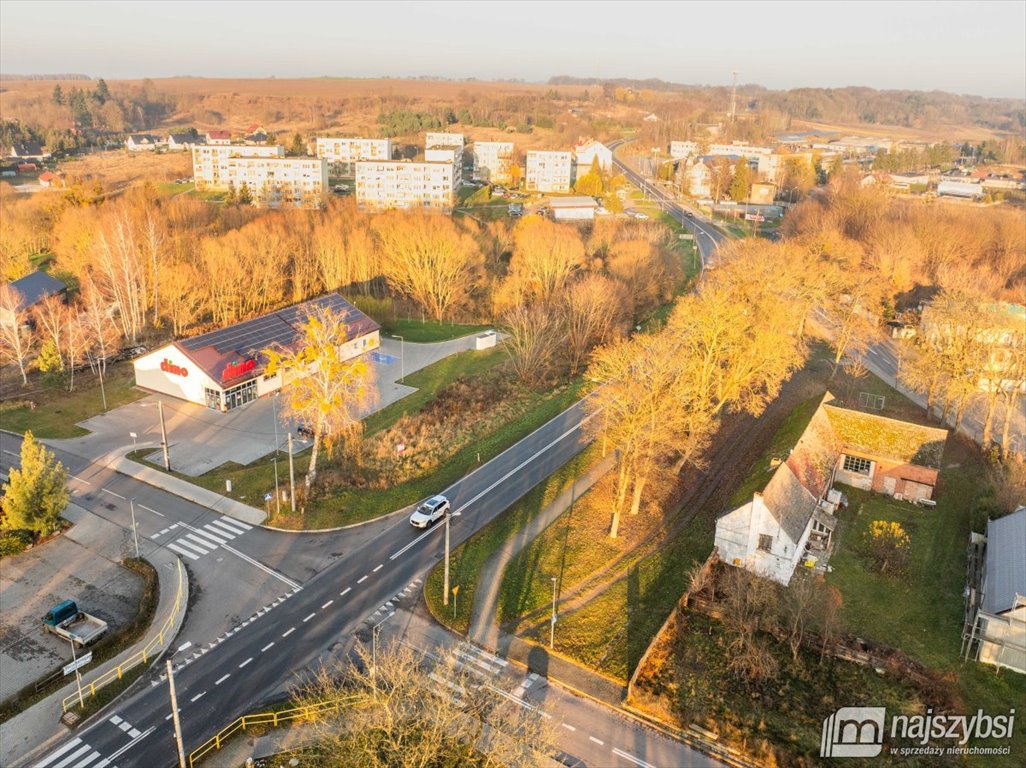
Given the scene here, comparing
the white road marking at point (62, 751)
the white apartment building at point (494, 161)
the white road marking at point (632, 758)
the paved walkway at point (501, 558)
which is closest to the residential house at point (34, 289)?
the white road marking at point (62, 751)

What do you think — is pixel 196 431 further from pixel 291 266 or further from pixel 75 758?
pixel 291 266

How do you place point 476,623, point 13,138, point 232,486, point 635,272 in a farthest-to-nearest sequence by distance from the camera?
1. point 13,138
2. point 635,272
3. point 232,486
4. point 476,623

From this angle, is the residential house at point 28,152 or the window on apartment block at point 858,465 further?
the residential house at point 28,152

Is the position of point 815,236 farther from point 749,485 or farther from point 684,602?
point 684,602

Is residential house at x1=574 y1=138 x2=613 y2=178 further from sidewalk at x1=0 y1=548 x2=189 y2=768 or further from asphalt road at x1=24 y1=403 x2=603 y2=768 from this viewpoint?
sidewalk at x1=0 y1=548 x2=189 y2=768

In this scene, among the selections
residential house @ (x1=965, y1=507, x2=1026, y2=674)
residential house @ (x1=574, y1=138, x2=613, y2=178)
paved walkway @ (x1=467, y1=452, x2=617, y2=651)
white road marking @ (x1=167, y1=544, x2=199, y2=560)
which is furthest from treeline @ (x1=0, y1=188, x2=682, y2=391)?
residential house @ (x1=574, y1=138, x2=613, y2=178)

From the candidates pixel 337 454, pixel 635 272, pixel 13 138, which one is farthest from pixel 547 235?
pixel 13 138

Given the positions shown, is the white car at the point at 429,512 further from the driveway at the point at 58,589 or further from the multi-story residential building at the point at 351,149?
the multi-story residential building at the point at 351,149
